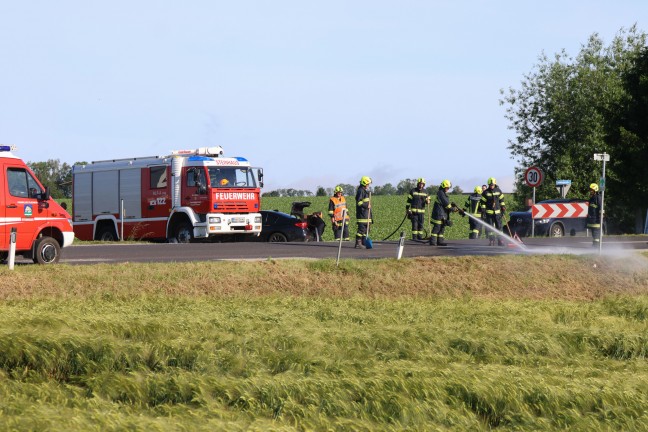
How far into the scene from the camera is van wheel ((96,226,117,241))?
33312mm

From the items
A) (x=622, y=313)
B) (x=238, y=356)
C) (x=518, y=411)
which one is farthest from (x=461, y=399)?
(x=622, y=313)

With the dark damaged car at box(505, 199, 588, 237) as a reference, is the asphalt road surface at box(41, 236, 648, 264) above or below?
below

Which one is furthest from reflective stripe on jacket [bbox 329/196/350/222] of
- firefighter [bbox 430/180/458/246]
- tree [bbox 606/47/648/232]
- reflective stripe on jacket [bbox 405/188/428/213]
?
tree [bbox 606/47/648/232]

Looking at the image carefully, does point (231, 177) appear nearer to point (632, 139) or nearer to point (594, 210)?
point (594, 210)

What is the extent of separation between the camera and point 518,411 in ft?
21.0

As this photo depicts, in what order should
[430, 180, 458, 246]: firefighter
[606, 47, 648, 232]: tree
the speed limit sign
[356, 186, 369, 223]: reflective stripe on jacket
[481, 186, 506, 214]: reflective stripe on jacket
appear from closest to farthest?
[356, 186, 369, 223]: reflective stripe on jacket → [430, 180, 458, 246]: firefighter → [481, 186, 506, 214]: reflective stripe on jacket → the speed limit sign → [606, 47, 648, 232]: tree

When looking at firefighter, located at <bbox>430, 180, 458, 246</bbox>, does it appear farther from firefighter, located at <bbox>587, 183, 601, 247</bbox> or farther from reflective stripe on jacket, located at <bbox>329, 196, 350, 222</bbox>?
reflective stripe on jacket, located at <bbox>329, 196, 350, 222</bbox>

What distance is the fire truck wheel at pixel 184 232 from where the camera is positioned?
100ft

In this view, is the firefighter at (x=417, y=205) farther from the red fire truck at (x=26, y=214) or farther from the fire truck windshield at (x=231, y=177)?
the red fire truck at (x=26, y=214)

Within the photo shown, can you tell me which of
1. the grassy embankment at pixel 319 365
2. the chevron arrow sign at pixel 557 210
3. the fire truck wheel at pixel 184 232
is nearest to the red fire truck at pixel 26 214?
the grassy embankment at pixel 319 365

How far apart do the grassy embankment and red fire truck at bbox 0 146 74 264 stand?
5108 mm

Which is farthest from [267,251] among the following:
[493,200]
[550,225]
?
[550,225]

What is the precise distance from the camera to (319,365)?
768 centimetres

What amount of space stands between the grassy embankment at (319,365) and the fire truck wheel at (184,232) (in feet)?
54.0
